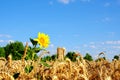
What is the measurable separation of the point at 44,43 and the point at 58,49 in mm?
889

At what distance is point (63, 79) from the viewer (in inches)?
129

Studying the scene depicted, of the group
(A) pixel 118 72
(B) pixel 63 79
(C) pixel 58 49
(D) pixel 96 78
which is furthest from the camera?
(C) pixel 58 49

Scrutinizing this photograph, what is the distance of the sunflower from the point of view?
4.36 m

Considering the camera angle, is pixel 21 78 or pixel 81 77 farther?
pixel 21 78

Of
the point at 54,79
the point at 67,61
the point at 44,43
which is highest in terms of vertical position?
the point at 44,43

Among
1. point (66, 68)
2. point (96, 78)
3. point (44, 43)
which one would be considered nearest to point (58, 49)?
point (44, 43)

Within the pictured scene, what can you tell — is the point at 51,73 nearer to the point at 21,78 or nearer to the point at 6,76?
the point at 21,78

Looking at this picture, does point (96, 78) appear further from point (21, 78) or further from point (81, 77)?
point (21, 78)

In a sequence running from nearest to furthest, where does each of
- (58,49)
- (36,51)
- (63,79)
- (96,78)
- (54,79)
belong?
(54,79) → (63,79) → (96,78) → (36,51) → (58,49)

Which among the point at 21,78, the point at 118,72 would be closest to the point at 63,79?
the point at 21,78

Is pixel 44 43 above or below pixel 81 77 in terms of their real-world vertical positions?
above

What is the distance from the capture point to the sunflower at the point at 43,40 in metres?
4.36

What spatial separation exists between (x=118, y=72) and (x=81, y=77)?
855 mm

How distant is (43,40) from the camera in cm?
448
